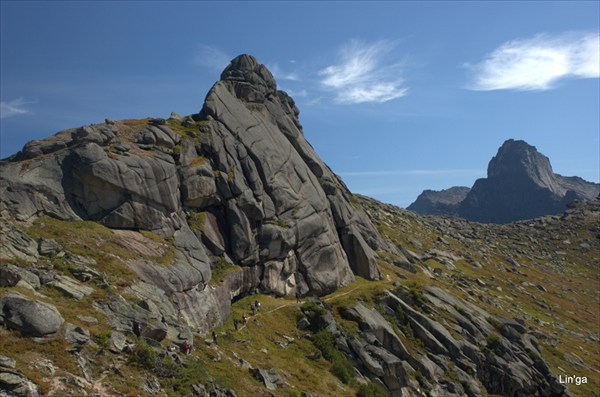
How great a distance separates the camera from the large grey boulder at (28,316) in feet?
79.2

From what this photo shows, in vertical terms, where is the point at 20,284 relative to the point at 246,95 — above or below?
below

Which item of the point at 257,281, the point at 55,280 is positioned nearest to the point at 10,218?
the point at 55,280

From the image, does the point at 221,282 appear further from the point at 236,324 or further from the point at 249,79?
the point at 249,79

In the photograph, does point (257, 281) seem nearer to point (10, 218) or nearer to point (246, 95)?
point (10, 218)

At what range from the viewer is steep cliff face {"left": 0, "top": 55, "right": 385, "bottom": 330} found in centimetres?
4272

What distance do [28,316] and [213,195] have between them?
3329 cm

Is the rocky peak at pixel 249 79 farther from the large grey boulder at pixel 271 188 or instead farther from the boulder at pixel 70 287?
the boulder at pixel 70 287

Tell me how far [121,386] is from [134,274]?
14.7 metres

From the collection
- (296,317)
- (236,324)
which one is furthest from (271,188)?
(236,324)

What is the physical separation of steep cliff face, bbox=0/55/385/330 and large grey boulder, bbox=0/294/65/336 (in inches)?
443

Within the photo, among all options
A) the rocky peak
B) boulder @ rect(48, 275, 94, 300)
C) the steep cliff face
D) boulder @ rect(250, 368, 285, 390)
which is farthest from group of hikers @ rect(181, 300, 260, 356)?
the rocky peak

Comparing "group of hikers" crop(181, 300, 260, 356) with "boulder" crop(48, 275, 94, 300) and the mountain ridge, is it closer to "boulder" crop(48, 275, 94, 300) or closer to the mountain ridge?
the mountain ridge

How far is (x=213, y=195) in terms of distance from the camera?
2237 inches

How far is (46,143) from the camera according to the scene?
47438 millimetres
